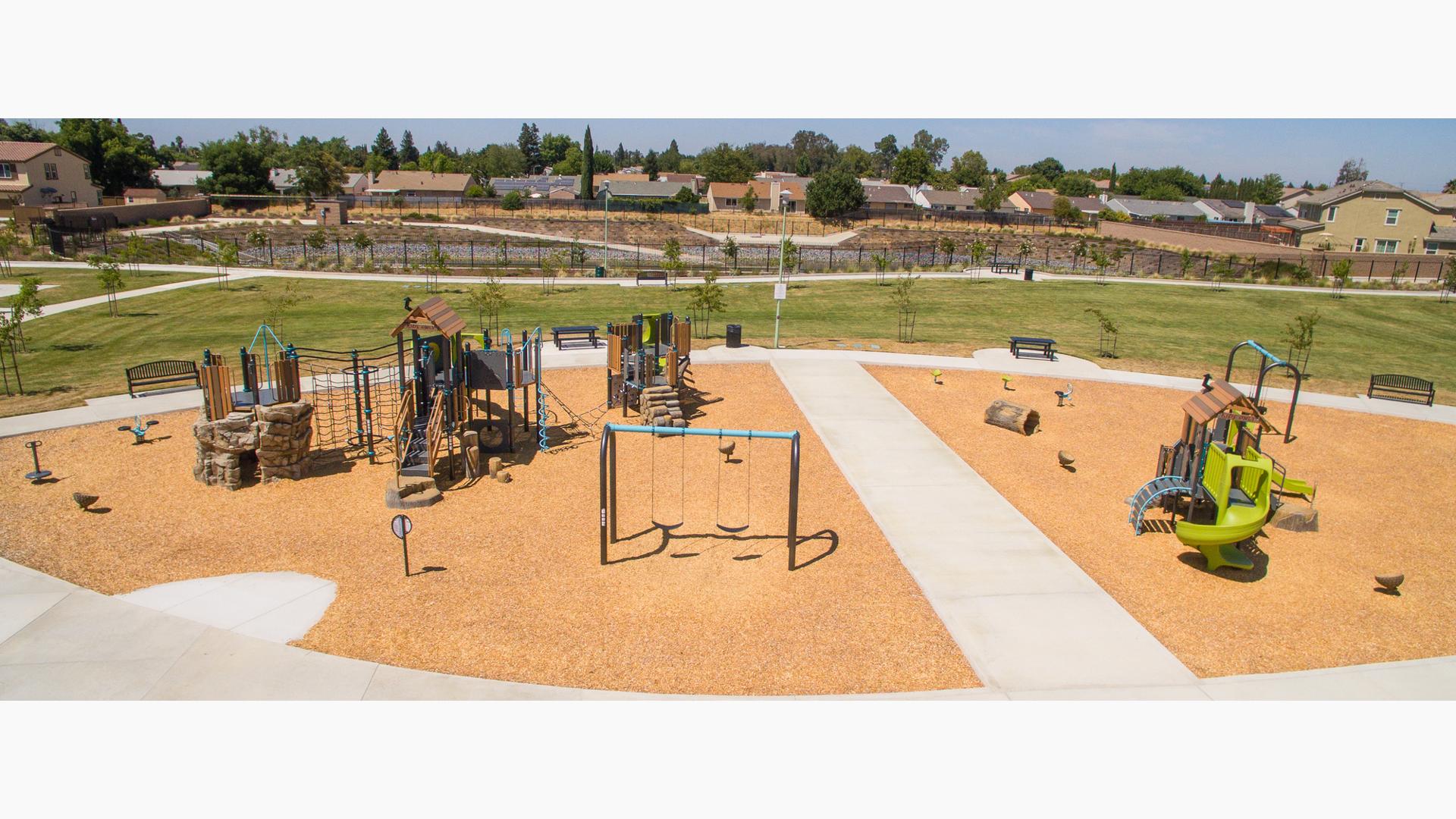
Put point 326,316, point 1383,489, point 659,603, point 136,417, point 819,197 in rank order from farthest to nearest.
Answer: point 819,197 → point 326,316 → point 136,417 → point 1383,489 → point 659,603

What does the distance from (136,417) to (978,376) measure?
73.1ft

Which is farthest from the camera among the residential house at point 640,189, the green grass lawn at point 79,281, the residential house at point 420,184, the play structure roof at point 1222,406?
the residential house at point 640,189

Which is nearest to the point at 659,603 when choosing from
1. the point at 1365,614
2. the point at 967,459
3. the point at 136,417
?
the point at 967,459

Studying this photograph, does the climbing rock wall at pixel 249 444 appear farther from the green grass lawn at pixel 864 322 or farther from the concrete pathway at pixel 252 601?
the green grass lawn at pixel 864 322

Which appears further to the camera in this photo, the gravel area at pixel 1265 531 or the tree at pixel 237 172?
the tree at pixel 237 172

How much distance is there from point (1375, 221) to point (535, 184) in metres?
112

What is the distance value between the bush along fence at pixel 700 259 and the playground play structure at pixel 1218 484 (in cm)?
3409

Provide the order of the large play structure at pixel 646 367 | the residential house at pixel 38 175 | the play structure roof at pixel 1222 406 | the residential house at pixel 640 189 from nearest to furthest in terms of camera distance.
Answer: the play structure roof at pixel 1222 406
the large play structure at pixel 646 367
the residential house at pixel 38 175
the residential house at pixel 640 189

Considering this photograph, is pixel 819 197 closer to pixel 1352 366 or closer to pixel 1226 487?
pixel 1352 366

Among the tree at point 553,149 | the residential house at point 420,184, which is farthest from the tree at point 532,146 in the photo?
the residential house at point 420,184

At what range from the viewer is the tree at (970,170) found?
14712 cm

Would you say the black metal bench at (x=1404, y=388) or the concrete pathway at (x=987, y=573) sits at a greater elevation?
the black metal bench at (x=1404, y=388)

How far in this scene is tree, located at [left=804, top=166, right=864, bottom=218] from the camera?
9806 cm

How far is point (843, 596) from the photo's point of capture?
11500 millimetres
